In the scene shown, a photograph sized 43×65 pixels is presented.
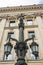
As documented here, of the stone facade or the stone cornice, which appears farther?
the stone cornice

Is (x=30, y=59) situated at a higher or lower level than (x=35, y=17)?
lower

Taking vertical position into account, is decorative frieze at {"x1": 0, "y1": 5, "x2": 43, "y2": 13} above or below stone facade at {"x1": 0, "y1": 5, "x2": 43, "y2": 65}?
above

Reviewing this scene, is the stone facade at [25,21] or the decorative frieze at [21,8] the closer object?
the stone facade at [25,21]

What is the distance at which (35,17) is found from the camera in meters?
29.8

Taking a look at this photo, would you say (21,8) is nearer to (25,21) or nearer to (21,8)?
(21,8)

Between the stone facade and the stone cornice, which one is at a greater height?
the stone cornice

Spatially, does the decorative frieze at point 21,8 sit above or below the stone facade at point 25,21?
above

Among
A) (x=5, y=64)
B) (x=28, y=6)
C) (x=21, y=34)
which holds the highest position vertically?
(x=28, y=6)

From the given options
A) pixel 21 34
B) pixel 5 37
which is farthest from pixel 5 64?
pixel 21 34

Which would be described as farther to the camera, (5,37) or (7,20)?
(7,20)

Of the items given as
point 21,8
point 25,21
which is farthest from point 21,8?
point 25,21

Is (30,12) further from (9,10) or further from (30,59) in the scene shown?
(30,59)

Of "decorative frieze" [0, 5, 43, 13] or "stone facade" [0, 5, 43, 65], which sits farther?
"decorative frieze" [0, 5, 43, 13]

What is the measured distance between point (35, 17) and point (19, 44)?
20259mm
